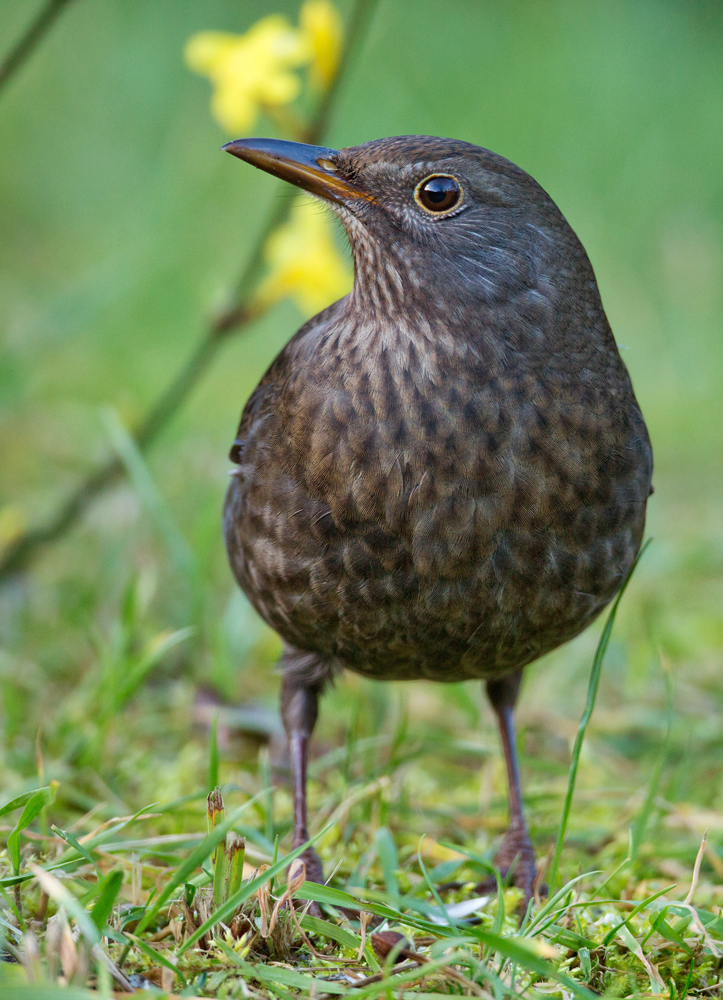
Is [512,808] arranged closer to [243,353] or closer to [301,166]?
[301,166]

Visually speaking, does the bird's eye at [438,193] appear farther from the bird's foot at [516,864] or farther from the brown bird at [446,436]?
the bird's foot at [516,864]

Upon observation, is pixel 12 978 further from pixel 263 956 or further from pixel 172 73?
pixel 172 73

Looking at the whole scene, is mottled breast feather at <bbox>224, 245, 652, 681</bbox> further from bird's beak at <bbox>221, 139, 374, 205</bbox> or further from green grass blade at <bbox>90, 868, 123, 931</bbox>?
green grass blade at <bbox>90, 868, 123, 931</bbox>

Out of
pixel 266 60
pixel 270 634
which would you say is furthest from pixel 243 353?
pixel 266 60

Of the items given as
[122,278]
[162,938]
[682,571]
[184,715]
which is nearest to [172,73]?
[122,278]

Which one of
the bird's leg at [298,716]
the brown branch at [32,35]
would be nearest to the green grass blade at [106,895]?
the bird's leg at [298,716]

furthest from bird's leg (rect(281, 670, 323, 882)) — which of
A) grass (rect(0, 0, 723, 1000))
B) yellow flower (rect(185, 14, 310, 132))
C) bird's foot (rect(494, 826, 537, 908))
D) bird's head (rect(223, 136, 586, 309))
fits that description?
yellow flower (rect(185, 14, 310, 132))
